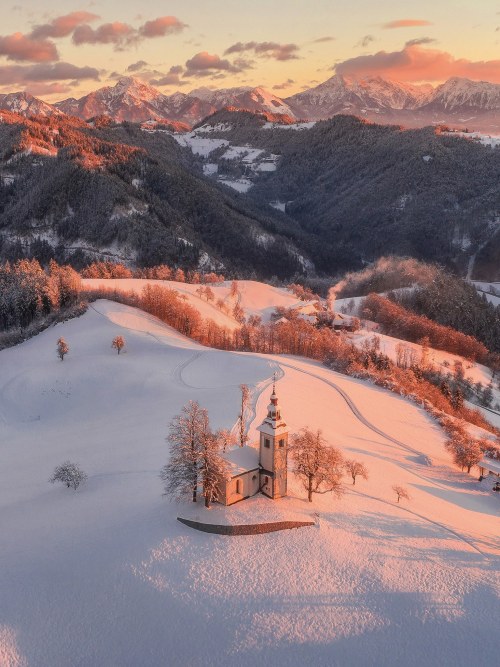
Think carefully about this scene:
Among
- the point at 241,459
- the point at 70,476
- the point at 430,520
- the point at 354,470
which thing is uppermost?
the point at 241,459

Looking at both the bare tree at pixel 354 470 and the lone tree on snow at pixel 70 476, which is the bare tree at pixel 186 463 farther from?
the bare tree at pixel 354 470

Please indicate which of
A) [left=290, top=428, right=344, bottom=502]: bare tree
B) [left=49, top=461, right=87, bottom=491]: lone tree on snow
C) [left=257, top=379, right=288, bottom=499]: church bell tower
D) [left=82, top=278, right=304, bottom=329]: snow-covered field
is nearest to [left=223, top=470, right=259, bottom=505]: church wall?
[left=257, top=379, right=288, bottom=499]: church bell tower

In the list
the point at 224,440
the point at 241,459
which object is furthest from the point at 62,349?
the point at 241,459

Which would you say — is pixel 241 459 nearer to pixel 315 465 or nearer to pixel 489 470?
pixel 315 465

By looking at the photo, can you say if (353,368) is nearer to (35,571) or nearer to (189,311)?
(189,311)

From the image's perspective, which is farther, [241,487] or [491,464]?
[491,464]

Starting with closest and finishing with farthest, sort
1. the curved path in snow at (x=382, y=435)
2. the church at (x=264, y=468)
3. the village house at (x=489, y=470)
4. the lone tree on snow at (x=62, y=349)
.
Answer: the church at (x=264, y=468) < the curved path in snow at (x=382, y=435) < the village house at (x=489, y=470) < the lone tree on snow at (x=62, y=349)

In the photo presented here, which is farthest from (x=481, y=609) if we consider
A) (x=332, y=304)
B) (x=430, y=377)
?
(x=332, y=304)

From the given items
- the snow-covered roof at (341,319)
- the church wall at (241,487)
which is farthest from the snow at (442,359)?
the church wall at (241,487)
